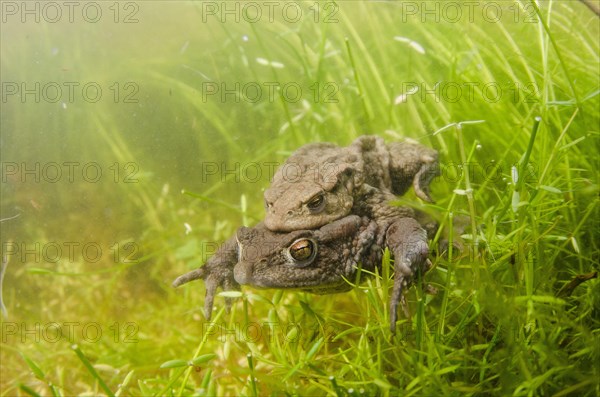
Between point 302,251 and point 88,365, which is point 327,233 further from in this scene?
point 88,365

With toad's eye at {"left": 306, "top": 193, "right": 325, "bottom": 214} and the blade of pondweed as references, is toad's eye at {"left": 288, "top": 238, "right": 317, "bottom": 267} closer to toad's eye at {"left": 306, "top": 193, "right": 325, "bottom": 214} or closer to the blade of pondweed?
toad's eye at {"left": 306, "top": 193, "right": 325, "bottom": 214}

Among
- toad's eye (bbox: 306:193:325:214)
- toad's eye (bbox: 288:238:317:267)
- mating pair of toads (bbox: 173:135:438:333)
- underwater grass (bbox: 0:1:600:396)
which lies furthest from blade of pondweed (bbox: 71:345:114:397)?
toad's eye (bbox: 306:193:325:214)

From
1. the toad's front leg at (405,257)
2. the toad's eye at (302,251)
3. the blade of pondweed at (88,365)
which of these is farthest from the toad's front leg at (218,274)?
the toad's front leg at (405,257)

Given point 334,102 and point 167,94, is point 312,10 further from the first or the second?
point 167,94

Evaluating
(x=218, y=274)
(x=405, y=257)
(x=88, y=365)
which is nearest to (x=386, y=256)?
(x=405, y=257)

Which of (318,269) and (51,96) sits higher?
(51,96)

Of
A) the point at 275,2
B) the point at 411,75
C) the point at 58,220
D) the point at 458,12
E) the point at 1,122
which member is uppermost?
the point at 275,2

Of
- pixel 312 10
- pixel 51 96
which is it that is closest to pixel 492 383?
pixel 312 10
